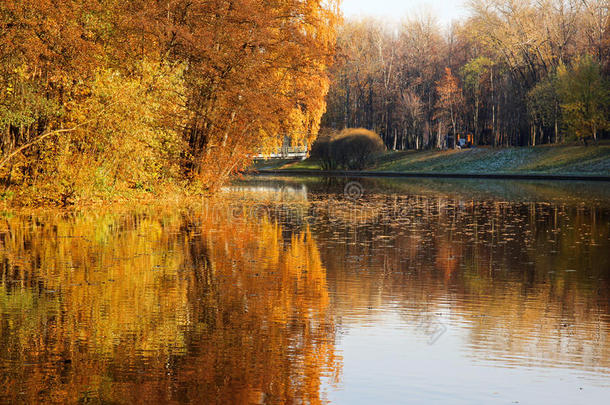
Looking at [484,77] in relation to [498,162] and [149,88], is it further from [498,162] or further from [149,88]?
[149,88]

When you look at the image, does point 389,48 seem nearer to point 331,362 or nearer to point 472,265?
point 472,265

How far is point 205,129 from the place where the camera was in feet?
111

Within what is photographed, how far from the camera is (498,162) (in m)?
75.6

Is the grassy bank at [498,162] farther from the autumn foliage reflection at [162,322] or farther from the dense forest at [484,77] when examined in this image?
the autumn foliage reflection at [162,322]

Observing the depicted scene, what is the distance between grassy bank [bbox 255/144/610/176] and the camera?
6631 centimetres

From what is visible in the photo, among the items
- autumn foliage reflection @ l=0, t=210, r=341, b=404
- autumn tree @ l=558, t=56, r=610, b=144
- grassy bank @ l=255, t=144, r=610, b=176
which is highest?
autumn tree @ l=558, t=56, r=610, b=144

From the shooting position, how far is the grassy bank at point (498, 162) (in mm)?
66312

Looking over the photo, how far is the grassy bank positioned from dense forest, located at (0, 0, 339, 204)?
34616 mm

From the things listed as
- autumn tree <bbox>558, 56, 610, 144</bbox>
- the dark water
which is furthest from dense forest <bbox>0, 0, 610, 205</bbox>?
autumn tree <bbox>558, 56, 610, 144</bbox>

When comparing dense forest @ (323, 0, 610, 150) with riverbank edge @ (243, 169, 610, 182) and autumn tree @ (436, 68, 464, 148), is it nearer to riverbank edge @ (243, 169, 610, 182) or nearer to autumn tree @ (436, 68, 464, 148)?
autumn tree @ (436, 68, 464, 148)

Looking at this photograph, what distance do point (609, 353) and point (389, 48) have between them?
95643 millimetres

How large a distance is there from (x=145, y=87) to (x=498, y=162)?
54.6 metres

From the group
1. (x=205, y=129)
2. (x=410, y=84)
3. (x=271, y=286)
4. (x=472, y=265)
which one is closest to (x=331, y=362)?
(x=271, y=286)

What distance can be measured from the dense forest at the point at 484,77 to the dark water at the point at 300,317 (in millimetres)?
61391
